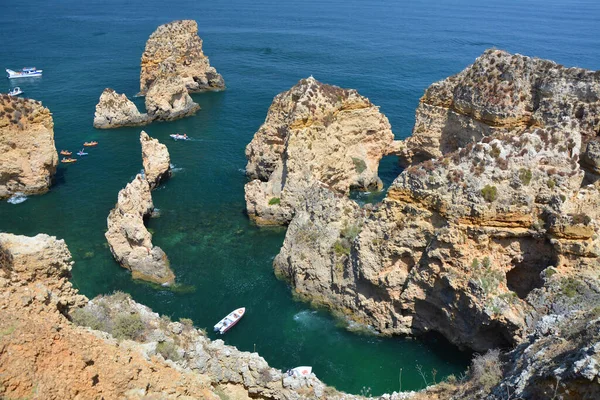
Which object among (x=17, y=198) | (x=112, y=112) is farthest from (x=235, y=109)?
(x=17, y=198)

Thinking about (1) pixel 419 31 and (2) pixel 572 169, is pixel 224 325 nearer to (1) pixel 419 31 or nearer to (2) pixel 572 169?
(2) pixel 572 169

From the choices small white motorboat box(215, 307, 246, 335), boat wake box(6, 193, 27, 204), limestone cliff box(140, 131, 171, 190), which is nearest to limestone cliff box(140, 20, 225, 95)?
limestone cliff box(140, 131, 171, 190)

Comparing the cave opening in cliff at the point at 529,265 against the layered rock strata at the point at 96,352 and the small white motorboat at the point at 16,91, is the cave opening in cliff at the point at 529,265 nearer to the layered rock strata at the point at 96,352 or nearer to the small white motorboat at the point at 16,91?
the layered rock strata at the point at 96,352

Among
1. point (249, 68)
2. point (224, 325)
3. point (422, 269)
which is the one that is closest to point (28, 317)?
point (224, 325)

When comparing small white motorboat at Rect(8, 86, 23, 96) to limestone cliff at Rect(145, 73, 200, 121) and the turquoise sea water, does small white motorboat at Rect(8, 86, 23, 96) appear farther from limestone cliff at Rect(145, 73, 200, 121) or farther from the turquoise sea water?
limestone cliff at Rect(145, 73, 200, 121)

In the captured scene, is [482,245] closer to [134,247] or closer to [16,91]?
[134,247]

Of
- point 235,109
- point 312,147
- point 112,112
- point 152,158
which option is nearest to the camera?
point 312,147
